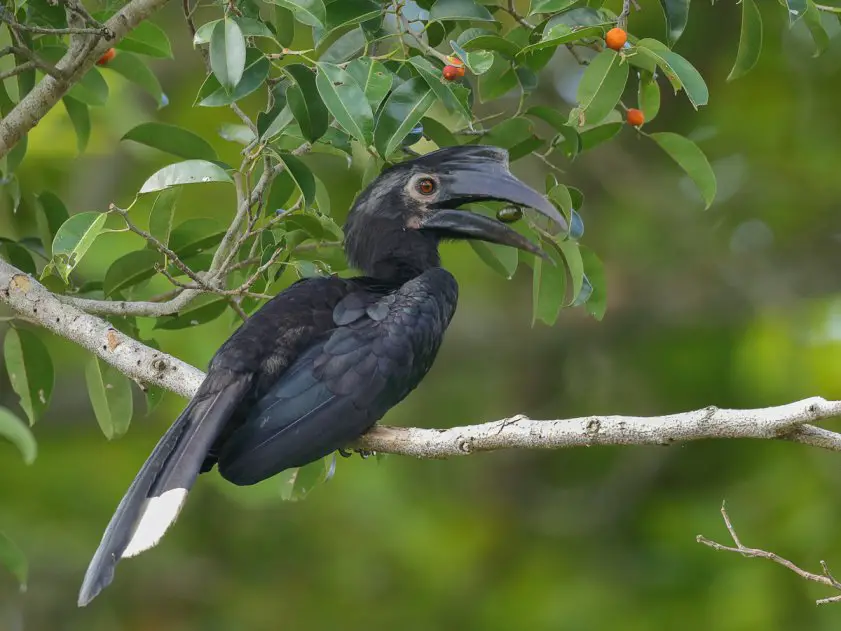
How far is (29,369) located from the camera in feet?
13.3

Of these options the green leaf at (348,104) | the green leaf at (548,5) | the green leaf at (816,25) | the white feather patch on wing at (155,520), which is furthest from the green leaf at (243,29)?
the green leaf at (816,25)

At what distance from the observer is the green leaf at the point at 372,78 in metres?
3.16

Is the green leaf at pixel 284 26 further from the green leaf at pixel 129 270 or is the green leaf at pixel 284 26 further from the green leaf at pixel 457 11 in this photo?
the green leaf at pixel 129 270

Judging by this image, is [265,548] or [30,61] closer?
[30,61]

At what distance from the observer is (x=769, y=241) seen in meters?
7.91

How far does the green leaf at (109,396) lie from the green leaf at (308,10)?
58.0 inches

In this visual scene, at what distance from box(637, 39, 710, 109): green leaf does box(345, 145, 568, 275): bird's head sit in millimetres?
767

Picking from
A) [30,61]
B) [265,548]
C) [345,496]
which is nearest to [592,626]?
[345,496]

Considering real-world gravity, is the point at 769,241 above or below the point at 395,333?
below

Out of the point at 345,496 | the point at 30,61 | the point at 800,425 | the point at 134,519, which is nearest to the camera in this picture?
the point at 800,425

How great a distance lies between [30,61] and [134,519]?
1415 millimetres

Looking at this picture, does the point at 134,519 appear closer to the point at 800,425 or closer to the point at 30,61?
the point at 30,61

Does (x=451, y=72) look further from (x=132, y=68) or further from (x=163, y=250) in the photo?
(x=132, y=68)

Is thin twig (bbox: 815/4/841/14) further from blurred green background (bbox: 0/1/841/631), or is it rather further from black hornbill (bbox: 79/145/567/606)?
blurred green background (bbox: 0/1/841/631)
